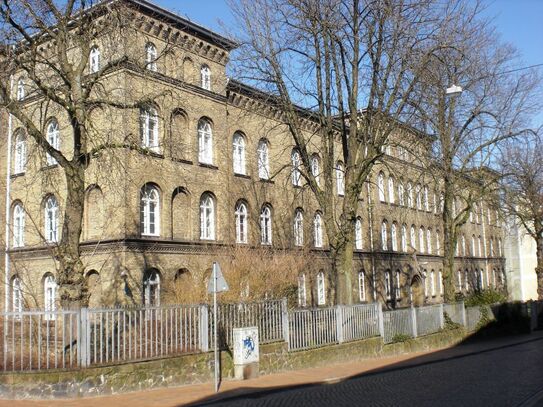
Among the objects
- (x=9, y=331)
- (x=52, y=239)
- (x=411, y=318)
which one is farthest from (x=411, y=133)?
(x=9, y=331)

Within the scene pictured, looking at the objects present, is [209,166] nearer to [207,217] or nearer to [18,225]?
[207,217]

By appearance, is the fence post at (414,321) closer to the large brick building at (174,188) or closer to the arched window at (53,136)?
the large brick building at (174,188)

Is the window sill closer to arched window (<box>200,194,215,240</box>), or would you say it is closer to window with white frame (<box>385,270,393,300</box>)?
arched window (<box>200,194,215,240</box>)

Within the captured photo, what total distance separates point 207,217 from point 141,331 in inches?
569

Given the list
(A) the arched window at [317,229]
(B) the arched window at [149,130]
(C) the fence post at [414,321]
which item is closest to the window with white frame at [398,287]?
(A) the arched window at [317,229]

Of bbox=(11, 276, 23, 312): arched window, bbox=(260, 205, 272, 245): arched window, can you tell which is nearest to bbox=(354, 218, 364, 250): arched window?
bbox=(260, 205, 272, 245): arched window

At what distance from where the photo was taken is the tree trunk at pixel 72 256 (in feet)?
45.5

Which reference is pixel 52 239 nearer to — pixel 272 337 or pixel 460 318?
pixel 272 337

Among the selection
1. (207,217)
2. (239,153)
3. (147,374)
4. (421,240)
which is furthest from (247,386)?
(421,240)

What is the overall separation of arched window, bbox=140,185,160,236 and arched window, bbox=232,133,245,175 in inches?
226

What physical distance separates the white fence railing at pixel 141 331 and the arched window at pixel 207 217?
964 cm

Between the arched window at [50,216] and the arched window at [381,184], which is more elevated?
the arched window at [381,184]

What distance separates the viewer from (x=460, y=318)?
28.6 meters

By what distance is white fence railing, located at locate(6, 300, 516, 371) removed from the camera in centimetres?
1244
